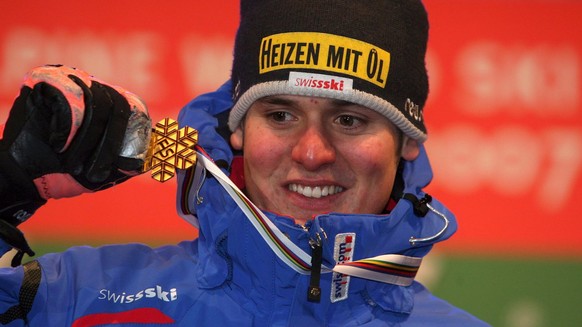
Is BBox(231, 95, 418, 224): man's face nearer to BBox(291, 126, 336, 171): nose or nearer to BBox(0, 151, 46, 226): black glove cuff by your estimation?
BBox(291, 126, 336, 171): nose

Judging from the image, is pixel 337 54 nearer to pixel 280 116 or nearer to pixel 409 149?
pixel 280 116

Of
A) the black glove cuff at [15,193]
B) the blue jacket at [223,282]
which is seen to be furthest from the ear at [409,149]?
the black glove cuff at [15,193]

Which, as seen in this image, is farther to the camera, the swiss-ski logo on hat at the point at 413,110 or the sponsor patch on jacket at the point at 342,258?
the swiss-ski logo on hat at the point at 413,110

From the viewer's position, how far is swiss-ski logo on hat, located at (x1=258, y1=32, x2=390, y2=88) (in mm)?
1648

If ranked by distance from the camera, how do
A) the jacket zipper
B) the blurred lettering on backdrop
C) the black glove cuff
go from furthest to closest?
the blurred lettering on backdrop → the jacket zipper → the black glove cuff

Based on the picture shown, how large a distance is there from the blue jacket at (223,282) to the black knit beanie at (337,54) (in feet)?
0.51

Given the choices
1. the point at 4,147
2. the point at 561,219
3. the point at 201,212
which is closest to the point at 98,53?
the point at 201,212

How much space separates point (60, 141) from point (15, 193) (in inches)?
4.1

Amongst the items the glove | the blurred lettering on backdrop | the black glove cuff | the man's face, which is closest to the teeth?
the man's face

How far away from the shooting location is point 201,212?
166cm

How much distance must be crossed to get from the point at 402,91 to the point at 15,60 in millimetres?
1222

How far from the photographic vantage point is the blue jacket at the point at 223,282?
155 centimetres

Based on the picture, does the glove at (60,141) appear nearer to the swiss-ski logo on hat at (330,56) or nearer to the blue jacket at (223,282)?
the blue jacket at (223,282)

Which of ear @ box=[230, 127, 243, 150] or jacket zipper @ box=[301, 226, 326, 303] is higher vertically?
ear @ box=[230, 127, 243, 150]
